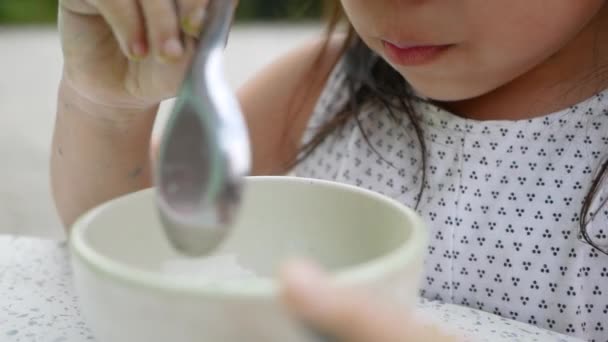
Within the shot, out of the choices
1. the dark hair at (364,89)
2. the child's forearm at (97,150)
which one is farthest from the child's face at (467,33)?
the child's forearm at (97,150)

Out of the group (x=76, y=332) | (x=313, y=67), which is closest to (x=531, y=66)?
(x=313, y=67)

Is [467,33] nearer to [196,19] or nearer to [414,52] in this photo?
[414,52]

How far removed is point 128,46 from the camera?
0.45 meters

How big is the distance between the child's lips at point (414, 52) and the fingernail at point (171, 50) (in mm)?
195

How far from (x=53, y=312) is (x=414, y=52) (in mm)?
321

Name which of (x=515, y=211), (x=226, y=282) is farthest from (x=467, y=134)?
(x=226, y=282)

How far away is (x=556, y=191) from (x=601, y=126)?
0.22ft

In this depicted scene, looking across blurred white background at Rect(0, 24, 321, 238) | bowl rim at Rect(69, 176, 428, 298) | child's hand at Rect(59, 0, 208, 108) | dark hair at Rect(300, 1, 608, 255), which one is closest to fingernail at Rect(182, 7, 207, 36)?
child's hand at Rect(59, 0, 208, 108)

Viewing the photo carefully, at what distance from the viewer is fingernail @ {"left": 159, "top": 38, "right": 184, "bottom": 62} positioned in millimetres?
440

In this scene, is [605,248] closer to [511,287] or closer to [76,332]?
Result: [511,287]

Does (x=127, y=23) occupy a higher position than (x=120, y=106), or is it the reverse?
(x=127, y=23)

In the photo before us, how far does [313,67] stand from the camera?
866 millimetres

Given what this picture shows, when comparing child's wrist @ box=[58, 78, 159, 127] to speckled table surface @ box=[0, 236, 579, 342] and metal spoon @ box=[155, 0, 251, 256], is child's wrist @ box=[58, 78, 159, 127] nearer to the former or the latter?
speckled table surface @ box=[0, 236, 579, 342]

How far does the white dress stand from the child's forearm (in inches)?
9.4
